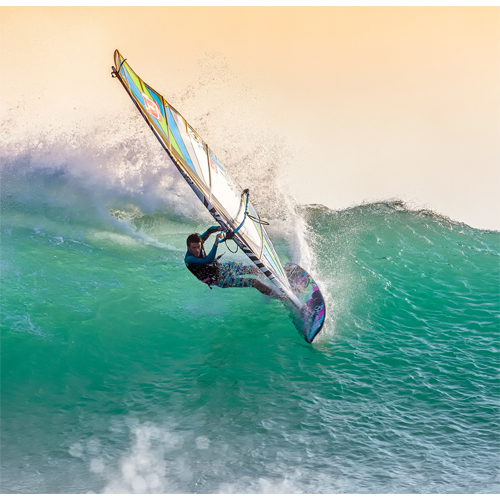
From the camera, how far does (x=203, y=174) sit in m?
4.16

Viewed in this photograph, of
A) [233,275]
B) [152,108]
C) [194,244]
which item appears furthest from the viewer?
[233,275]

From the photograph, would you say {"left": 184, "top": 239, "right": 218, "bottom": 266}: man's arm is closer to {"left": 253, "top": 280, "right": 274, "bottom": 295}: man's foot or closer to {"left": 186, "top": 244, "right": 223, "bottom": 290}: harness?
{"left": 186, "top": 244, "right": 223, "bottom": 290}: harness

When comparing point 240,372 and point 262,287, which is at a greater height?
point 262,287

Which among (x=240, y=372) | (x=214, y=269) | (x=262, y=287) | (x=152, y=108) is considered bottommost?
(x=240, y=372)

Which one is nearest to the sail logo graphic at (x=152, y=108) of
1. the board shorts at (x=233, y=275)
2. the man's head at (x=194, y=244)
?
the man's head at (x=194, y=244)

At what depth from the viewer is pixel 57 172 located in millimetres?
9336

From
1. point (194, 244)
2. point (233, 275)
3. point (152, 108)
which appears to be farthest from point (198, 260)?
point (152, 108)

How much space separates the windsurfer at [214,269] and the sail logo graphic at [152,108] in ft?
3.86

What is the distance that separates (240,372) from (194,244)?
140 centimetres

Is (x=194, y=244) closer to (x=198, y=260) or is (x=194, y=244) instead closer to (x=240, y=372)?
(x=198, y=260)

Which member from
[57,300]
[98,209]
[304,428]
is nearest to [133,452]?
[304,428]

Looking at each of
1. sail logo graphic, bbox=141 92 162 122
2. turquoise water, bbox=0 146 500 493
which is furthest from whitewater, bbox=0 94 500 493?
sail logo graphic, bbox=141 92 162 122

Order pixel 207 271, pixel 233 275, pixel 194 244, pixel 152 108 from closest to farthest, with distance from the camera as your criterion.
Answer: pixel 152 108, pixel 194 244, pixel 207 271, pixel 233 275

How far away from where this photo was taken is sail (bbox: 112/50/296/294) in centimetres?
355
